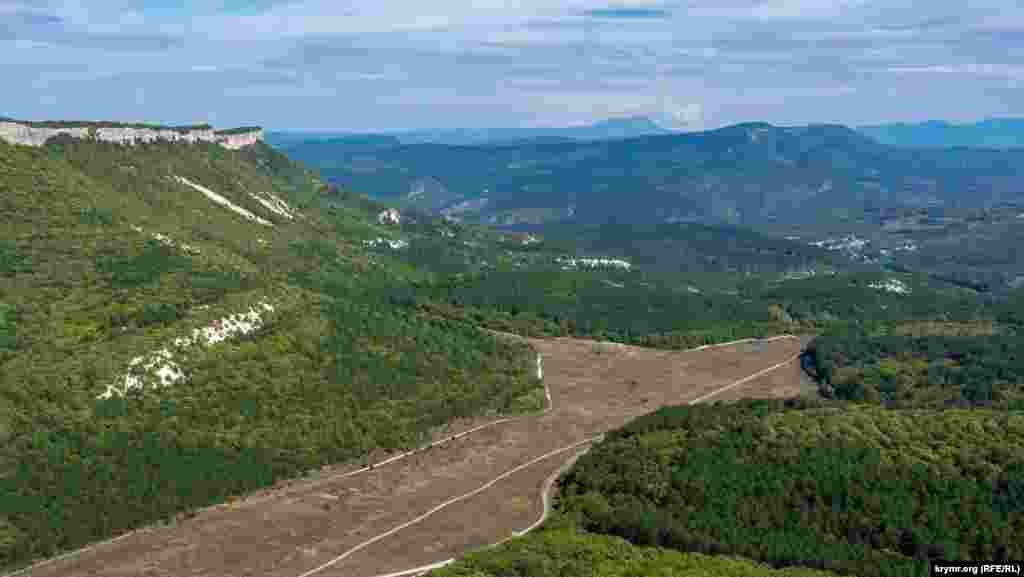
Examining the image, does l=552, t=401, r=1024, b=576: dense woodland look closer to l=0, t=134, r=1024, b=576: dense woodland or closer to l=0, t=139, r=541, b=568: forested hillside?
l=0, t=134, r=1024, b=576: dense woodland

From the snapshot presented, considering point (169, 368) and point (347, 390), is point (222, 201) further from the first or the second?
point (169, 368)

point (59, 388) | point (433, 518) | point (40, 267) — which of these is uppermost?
point (40, 267)

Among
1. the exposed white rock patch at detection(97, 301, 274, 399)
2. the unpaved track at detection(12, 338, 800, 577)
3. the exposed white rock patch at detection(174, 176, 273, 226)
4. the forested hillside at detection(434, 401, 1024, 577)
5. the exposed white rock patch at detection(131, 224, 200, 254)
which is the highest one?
the exposed white rock patch at detection(174, 176, 273, 226)

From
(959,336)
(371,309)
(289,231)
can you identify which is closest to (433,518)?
(371,309)

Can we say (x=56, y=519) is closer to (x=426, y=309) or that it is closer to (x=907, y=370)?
(x=426, y=309)

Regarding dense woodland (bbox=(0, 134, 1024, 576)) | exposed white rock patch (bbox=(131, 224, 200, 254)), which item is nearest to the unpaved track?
dense woodland (bbox=(0, 134, 1024, 576))

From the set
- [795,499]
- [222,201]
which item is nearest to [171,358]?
[795,499]
